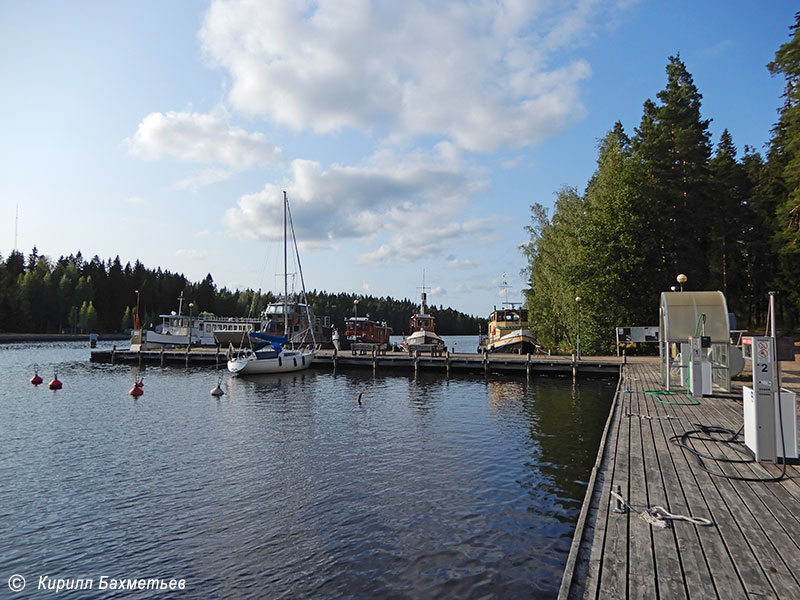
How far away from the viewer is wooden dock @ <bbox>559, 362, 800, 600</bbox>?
4723 mm

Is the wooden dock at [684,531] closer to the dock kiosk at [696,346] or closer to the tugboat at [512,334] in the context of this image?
the dock kiosk at [696,346]

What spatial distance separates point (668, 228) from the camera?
39.3m

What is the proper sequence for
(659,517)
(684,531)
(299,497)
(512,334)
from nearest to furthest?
1. (684,531)
2. (659,517)
3. (299,497)
4. (512,334)

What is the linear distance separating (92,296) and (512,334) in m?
106

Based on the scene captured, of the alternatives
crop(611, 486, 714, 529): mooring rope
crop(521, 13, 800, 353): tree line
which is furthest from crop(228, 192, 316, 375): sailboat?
crop(611, 486, 714, 529): mooring rope

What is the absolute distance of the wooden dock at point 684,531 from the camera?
4.72 m

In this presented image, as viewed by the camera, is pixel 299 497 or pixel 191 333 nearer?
pixel 299 497

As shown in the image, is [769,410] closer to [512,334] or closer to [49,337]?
[512,334]

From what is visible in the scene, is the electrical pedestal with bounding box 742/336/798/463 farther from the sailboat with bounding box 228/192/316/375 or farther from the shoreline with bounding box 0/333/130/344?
the shoreline with bounding box 0/333/130/344

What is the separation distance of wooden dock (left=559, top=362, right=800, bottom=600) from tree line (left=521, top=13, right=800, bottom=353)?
2781 centimetres

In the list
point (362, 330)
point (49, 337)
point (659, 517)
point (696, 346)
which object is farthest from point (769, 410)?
point (49, 337)

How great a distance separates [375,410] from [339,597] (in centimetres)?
1546

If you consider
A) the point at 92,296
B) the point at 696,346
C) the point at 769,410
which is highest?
the point at 92,296

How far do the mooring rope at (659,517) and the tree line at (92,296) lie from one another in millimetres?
87041
